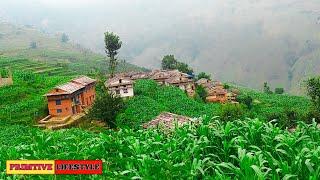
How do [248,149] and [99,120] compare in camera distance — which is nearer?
[248,149]

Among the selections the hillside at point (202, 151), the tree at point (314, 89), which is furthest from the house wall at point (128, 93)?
the hillside at point (202, 151)

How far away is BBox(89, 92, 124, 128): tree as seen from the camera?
5194 cm

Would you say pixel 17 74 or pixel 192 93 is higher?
pixel 17 74

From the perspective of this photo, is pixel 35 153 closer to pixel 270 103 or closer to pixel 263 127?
pixel 263 127

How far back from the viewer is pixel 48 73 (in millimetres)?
95500

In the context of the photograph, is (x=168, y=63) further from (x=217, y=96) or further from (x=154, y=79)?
(x=217, y=96)

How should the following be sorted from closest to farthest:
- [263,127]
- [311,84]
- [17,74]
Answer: [263,127] < [311,84] < [17,74]

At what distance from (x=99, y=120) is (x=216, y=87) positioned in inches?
1656

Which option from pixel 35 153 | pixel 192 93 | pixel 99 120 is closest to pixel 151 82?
pixel 192 93
